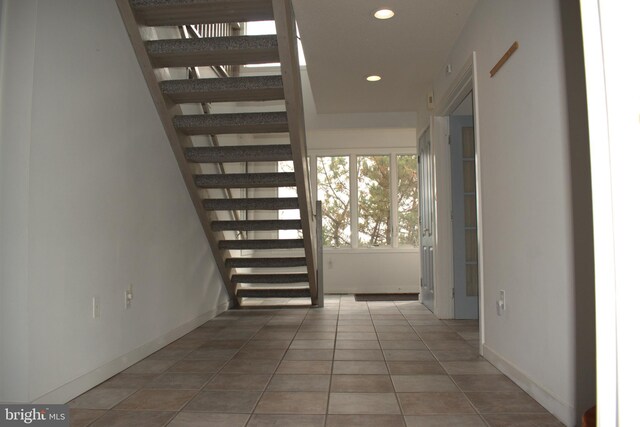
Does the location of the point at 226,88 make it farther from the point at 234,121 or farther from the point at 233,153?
the point at 233,153

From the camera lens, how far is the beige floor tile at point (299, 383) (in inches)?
98.3

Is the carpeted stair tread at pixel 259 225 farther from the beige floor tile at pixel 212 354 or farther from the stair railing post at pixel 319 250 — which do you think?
the beige floor tile at pixel 212 354

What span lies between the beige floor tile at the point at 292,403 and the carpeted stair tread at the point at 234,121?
2071 millimetres

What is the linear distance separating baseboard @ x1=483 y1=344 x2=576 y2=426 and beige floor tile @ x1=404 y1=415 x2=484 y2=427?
33 cm

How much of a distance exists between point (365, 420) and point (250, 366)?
3.74ft

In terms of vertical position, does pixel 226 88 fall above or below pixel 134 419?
above

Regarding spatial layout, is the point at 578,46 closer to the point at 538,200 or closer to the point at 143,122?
the point at 538,200

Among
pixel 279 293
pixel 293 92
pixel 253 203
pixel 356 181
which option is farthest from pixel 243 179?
pixel 356 181

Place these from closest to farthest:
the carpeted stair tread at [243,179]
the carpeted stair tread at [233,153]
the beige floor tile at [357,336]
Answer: the beige floor tile at [357,336] → the carpeted stair tread at [233,153] → the carpeted stair tread at [243,179]

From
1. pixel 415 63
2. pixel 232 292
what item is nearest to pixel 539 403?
pixel 415 63

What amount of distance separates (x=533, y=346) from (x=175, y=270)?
2.70m

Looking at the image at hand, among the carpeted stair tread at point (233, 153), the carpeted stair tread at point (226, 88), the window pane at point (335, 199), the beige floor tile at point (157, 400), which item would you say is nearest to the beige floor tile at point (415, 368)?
the beige floor tile at point (157, 400)

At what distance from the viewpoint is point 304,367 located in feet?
9.62

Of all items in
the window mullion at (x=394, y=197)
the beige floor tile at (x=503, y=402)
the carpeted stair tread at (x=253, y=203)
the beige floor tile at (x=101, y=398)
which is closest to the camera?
the beige floor tile at (x=503, y=402)
